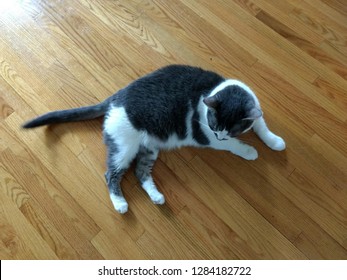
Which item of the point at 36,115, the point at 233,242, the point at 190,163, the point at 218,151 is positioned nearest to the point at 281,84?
the point at 218,151

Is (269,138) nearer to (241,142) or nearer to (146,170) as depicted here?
(241,142)

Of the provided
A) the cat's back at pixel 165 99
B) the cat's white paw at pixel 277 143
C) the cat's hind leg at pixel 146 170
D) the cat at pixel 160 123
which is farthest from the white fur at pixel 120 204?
the cat's white paw at pixel 277 143

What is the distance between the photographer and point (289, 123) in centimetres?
140

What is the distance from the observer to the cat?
4.02 ft

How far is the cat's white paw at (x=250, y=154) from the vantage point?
131cm

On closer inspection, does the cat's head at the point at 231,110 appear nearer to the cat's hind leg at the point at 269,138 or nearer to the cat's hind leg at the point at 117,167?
the cat's hind leg at the point at 269,138

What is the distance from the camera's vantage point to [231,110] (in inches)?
43.0

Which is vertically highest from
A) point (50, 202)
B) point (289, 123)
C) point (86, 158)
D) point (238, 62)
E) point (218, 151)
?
point (238, 62)

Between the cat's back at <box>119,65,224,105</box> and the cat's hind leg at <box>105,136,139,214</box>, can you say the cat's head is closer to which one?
the cat's back at <box>119,65,224,105</box>

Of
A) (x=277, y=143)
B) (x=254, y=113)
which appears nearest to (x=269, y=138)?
(x=277, y=143)

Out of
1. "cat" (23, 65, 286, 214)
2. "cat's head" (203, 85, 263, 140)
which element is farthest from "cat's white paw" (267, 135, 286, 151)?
"cat's head" (203, 85, 263, 140)

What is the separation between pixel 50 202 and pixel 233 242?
0.77 meters

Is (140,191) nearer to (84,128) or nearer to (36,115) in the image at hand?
(84,128)
